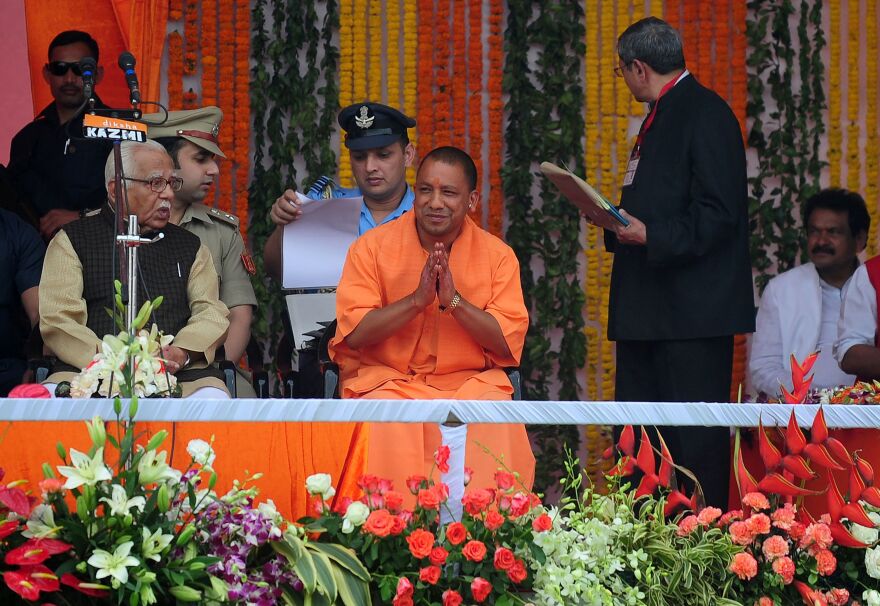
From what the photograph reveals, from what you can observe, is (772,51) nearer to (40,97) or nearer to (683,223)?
(683,223)

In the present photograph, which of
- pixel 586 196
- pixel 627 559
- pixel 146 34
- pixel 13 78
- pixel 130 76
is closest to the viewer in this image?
pixel 627 559

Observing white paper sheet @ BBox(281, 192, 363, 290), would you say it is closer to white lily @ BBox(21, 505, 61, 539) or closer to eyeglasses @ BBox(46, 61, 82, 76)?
Result: eyeglasses @ BBox(46, 61, 82, 76)

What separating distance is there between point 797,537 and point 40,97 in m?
4.59

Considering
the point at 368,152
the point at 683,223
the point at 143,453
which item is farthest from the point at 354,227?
A: the point at 143,453

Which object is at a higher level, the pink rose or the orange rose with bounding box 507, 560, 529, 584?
the orange rose with bounding box 507, 560, 529, 584

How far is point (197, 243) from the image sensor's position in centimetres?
433

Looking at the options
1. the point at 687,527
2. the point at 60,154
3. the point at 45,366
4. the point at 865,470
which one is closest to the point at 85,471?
the point at 687,527

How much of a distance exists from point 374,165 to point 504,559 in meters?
2.64

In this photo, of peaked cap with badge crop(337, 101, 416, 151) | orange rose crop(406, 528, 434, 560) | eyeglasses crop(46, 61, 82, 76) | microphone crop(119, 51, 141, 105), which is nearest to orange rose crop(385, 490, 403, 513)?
orange rose crop(406, 528, 434, 560)

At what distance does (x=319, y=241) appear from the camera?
15.5ft

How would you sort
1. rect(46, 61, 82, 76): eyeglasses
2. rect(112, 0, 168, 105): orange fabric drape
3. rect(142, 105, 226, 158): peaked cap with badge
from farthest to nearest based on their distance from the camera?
rect(112, 0, 168, 105): orange fabric drape
rect(46, 61, 82, 76): eyeglasses
rect(142, 105, 226, 158): peaked cap with badge

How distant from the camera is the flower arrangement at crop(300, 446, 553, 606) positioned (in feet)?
7.73

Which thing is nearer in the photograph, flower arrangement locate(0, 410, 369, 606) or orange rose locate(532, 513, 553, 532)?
flower arrangement locate(0, 410, 369, 606)

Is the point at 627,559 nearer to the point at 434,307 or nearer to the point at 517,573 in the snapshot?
the point at 517,573
